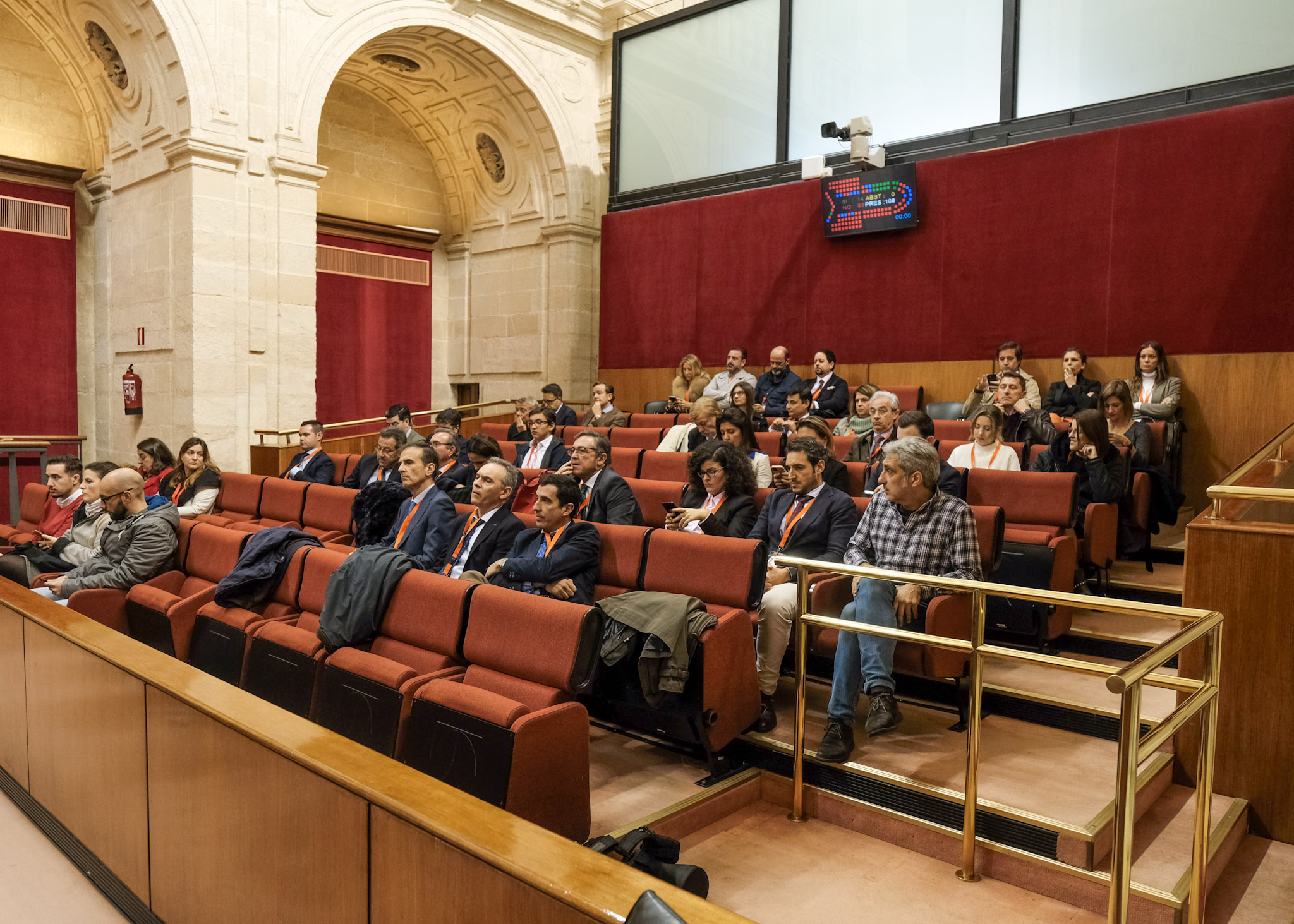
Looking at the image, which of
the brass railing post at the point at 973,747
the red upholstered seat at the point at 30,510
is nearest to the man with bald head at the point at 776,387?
the brass railing post at the point at 973,747

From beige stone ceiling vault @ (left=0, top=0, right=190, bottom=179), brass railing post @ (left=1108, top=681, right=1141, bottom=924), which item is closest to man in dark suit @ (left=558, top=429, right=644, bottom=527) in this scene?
brass railing post @ (left=1108, top=681, right=1141, bottom=924)

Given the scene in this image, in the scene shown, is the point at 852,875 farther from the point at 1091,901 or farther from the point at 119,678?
the point at 119,678

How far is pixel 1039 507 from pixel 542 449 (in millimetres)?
2607

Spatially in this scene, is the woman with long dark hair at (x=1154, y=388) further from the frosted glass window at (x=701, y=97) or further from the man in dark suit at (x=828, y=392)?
the frosted glass window at (x=701, y=97)

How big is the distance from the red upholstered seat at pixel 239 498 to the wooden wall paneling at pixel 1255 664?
4535 millimetres

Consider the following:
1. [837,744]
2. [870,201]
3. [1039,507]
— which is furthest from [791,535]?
[870,201]

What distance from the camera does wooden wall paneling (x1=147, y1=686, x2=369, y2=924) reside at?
4.47 feet

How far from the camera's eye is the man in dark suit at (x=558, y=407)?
20.8ft

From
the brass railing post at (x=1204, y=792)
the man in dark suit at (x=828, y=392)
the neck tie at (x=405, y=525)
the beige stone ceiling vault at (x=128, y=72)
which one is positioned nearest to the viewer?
the brass railing post at (x=1204, y=792)

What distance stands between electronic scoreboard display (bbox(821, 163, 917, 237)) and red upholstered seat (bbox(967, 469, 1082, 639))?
10.6 feet

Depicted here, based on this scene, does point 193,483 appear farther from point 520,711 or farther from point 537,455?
point 520,711

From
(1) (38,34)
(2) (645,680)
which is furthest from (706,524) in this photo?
(1) (38,34)

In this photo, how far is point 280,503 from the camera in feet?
16.1

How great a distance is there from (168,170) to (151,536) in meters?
4.20
